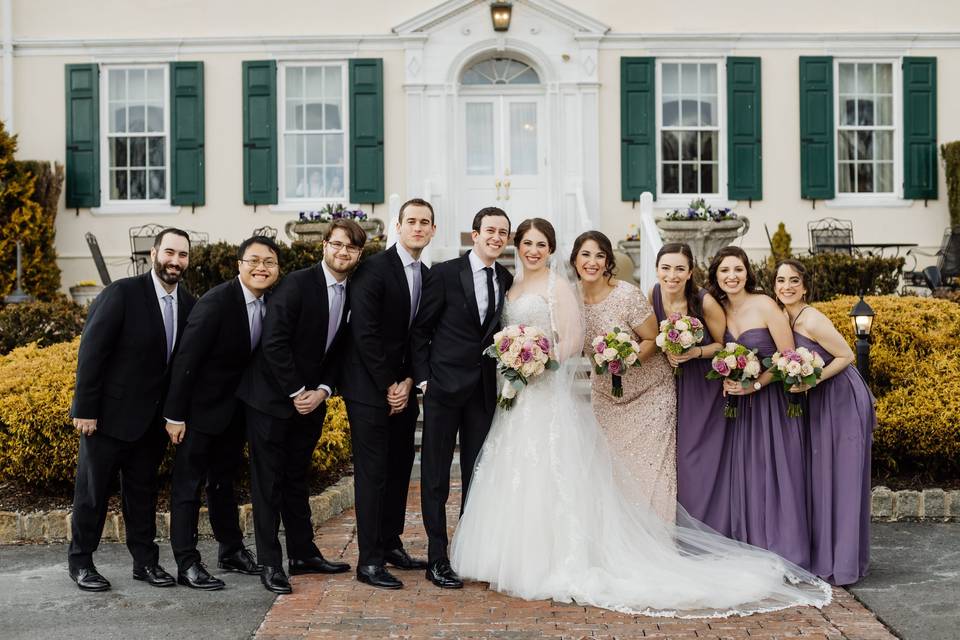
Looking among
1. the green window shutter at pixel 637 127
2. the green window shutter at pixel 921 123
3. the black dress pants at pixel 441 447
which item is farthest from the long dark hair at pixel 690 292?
the green window shutter at pixel 921 123

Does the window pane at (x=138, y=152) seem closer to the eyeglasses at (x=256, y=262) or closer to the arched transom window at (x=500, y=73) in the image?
the arched transom window at (x=500, y=73)

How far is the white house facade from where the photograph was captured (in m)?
12.8

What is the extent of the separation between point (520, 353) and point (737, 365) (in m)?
1.19

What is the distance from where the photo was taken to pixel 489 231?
16.6 feet

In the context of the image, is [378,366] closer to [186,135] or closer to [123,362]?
[123,362]

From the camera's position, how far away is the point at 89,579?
5.04m

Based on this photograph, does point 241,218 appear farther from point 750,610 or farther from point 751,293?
point 750,610

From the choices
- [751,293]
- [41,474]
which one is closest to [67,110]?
[41,474]

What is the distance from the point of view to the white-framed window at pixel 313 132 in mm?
12984

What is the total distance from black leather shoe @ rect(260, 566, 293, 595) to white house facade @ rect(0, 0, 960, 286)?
8.16m

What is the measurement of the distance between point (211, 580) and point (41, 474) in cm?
194

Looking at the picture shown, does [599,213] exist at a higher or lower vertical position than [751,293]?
higher

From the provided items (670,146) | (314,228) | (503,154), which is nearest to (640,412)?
(314,228)

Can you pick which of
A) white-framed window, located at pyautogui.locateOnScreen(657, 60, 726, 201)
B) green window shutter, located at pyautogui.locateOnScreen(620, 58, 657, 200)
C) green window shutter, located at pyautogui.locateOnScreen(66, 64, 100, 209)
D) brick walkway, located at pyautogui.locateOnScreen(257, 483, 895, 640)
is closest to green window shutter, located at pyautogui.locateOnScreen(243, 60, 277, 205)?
green window shutter, located at pyautogui.locateOnScreen(66, 64, 100, 209)
